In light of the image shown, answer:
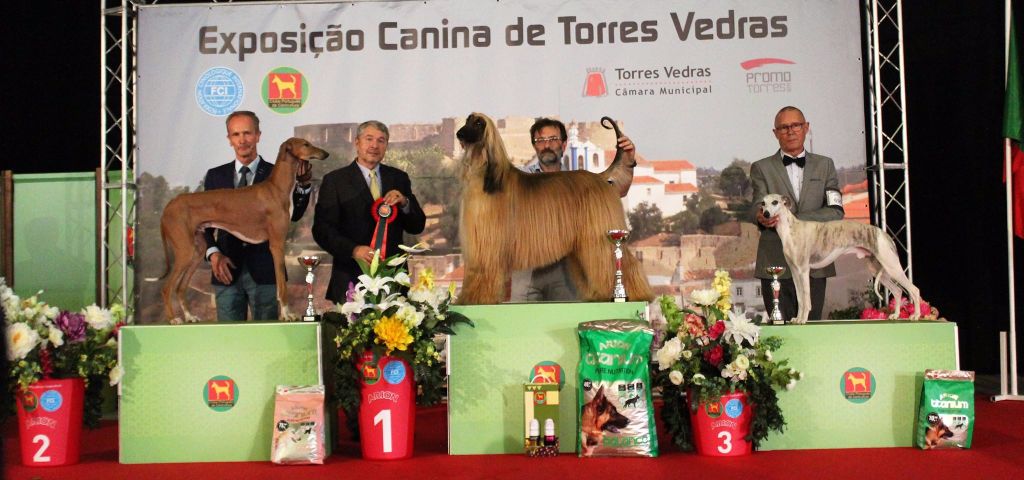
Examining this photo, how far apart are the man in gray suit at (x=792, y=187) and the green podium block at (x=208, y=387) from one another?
105 inches

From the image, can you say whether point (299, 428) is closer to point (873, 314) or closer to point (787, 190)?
point (873, 314)

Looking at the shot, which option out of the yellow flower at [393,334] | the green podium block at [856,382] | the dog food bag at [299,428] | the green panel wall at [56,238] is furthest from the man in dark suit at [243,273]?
the green podium block at [856,382]

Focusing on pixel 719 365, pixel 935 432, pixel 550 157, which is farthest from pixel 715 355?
pixel 550 157

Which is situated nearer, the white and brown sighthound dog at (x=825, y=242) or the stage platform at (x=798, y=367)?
the stage platform at (x=798, y=367)

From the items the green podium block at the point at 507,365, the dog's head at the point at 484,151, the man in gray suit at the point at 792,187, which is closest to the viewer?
the green podium block at the point at 507,365

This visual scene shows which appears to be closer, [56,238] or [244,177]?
[244,177]

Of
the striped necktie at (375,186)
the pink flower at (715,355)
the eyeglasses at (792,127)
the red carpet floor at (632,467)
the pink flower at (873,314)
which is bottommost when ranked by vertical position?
the red carpet floor at (632,467)

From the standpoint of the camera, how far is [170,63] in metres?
5.80

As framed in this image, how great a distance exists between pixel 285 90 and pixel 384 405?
9.25 feet

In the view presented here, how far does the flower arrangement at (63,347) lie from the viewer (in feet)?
11.6

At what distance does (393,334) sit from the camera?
11.5ft

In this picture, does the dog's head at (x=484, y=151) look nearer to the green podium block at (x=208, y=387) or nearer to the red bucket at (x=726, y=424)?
the green podium block at (x=208, y=387)

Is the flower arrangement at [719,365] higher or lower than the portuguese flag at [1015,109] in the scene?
lower

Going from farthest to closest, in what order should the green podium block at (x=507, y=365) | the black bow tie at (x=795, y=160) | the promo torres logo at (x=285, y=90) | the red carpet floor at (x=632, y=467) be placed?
the promo torres logo at (x=285, y=90) → the black bow tie at (x=795, y=160) → the green podium block at (x=507, y=365) → the red carpet floor at (x=632, y=467)
